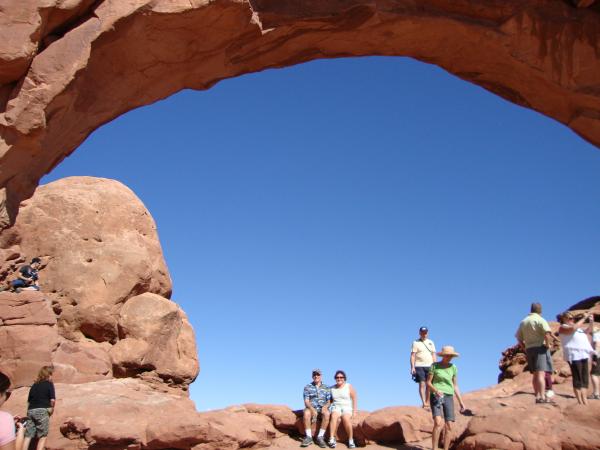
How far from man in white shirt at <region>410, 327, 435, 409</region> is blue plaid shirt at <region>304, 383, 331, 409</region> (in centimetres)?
194

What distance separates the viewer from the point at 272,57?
11758mm

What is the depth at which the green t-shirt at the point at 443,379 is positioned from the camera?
33.7ft

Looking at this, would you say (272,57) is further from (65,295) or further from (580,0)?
(65,295)

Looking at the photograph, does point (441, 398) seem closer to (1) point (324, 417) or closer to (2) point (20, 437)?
(1) point (324, 417)

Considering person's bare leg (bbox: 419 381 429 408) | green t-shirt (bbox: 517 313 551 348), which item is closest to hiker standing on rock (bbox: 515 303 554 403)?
green t-shirt (bbox: 517 313 551 348)

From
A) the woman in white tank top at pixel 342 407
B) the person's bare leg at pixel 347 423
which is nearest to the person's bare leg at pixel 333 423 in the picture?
the woman in white tank top at pixel 342 407

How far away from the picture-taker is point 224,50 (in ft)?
36.4

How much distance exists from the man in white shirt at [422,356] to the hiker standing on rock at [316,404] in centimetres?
194

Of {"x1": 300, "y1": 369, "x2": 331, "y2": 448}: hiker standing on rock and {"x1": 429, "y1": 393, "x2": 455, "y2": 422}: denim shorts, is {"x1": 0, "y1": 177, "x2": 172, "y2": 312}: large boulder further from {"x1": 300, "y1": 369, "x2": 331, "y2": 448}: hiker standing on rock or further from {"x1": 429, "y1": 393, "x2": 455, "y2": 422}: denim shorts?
{"x1": 429, "y1": 393, "x2": 455, "y2": 422}: denim shorts

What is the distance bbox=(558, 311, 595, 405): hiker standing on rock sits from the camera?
1098 centimetres

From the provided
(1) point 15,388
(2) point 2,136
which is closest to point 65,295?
(1) point 15,388

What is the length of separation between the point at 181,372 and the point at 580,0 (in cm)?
1139

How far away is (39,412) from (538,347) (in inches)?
338

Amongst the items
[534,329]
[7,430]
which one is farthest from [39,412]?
[534,329]
